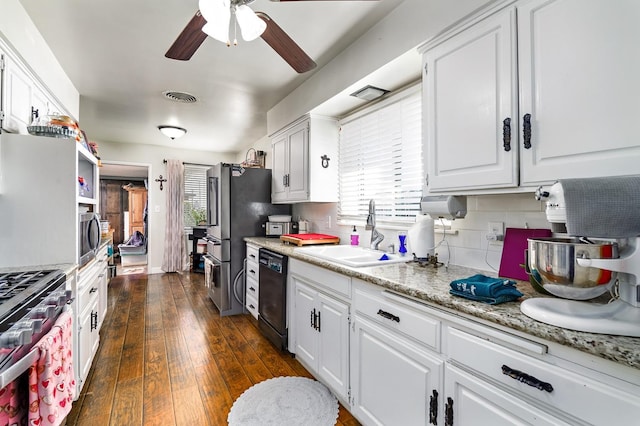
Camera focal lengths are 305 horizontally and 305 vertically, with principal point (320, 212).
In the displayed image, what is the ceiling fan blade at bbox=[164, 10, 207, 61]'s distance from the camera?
1.57m

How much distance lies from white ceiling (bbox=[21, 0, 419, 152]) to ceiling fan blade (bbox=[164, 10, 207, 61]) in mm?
344

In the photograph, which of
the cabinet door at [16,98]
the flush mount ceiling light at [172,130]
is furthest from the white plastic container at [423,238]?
the flush mount ceiling light at [172,130]

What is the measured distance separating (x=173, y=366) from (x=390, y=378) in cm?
182

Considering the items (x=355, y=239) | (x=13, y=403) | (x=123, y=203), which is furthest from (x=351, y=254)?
(x=123, y=203)

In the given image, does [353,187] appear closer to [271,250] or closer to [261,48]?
[271,250]

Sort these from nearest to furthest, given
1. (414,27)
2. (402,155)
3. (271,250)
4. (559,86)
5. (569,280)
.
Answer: (569,280)
(559,86)
(414,27)
(402,155)
(271,250)

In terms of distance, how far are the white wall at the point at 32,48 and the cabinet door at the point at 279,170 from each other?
205cm

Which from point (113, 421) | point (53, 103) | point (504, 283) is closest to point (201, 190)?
point (53, 103)

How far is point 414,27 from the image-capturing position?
177cm

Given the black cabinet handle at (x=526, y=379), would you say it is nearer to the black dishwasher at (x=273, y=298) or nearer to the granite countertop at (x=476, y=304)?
the granite countertop at (x=476, y=304)

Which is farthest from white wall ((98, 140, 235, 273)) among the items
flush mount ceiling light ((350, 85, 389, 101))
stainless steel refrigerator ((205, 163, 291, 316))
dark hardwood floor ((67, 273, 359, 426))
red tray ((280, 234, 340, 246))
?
flush mount ceiling light ((350, 85, 389, 101))

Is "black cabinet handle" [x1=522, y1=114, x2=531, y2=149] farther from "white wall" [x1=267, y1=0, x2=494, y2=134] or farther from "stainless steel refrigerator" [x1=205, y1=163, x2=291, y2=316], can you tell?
"stainless steel refrigerator" [x1=205, y1=163, x2=291, y2=316]

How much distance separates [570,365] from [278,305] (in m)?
2.12

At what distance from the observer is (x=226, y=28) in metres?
1.52
